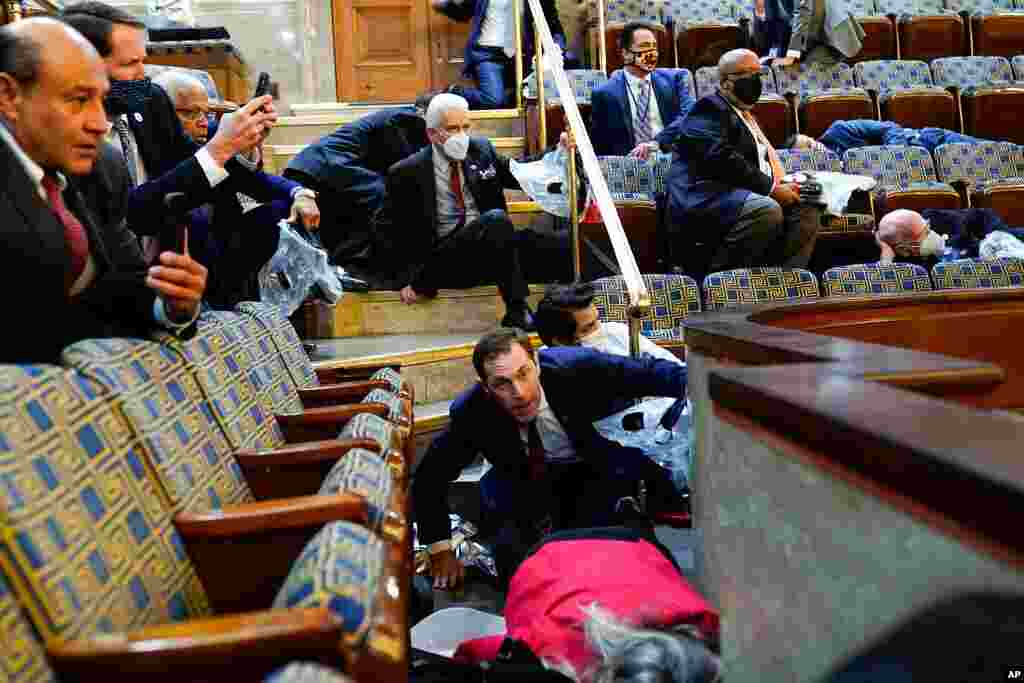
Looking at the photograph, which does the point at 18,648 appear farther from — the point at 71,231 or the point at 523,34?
the point at 523,34

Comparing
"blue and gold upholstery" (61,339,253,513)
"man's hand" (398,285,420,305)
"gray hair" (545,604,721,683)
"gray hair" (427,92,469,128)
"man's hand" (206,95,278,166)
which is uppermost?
"gray hair" (427,92,469,128)

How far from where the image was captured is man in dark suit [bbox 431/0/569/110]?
2223mm

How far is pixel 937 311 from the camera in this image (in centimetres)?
99

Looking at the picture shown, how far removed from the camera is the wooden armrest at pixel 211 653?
0.38 metres

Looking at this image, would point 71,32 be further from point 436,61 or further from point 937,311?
point 436,61

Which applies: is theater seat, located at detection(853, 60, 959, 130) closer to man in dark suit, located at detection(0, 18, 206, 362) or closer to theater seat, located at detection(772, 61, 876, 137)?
theater seat, located at detection(772, 61, 876, 137)

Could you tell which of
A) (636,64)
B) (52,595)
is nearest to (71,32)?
(52,595)

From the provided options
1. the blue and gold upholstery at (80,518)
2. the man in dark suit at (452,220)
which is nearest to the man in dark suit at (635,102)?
the man in dark suit at (452,220)

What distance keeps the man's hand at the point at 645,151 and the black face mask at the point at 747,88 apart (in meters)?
0.30

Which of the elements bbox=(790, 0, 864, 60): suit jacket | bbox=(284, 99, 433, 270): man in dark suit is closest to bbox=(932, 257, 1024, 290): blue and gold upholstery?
→ bbox=(284, 99, 433, 270): man in dark suit

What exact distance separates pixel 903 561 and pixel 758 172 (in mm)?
1312

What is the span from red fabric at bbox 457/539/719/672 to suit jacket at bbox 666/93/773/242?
86 cm

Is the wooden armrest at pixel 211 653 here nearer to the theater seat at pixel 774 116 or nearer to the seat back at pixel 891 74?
the theater seat at pixel 774 116

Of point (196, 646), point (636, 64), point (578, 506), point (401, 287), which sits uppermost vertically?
point (636, 64)
